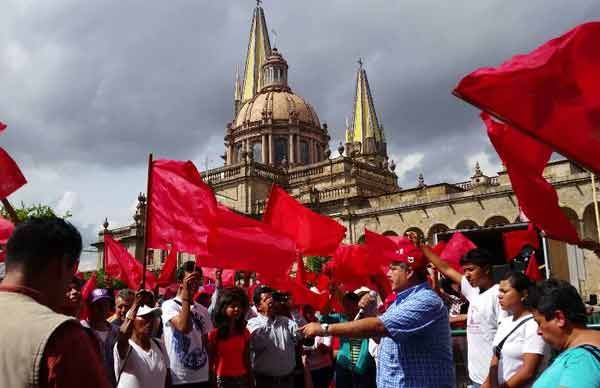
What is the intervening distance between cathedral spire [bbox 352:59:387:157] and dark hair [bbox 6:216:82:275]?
203 feet

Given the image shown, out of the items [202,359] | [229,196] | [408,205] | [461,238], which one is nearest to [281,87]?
[229,196]

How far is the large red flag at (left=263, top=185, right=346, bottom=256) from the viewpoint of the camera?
33.5ft

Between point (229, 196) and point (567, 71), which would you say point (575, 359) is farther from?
point (229, 196)

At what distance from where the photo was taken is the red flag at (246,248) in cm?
843

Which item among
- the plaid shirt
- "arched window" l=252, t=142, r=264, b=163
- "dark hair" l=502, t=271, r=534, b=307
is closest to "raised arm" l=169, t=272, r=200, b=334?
the plaid shirt

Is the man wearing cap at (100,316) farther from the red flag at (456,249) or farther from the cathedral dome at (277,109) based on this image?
the cathedral dome at (277,109)

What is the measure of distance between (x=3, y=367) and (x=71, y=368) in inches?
10.6

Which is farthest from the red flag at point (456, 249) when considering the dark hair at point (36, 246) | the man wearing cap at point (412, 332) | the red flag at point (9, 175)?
the dark hair at point (36, 246)

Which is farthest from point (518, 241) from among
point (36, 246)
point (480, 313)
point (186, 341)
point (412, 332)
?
point (36, 246)

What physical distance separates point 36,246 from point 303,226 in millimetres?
7973

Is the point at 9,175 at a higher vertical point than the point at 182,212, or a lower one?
higher

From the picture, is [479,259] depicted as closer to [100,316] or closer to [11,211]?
[100,316]

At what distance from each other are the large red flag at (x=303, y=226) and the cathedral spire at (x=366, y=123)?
53.6 metres

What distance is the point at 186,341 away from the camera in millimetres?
6277
